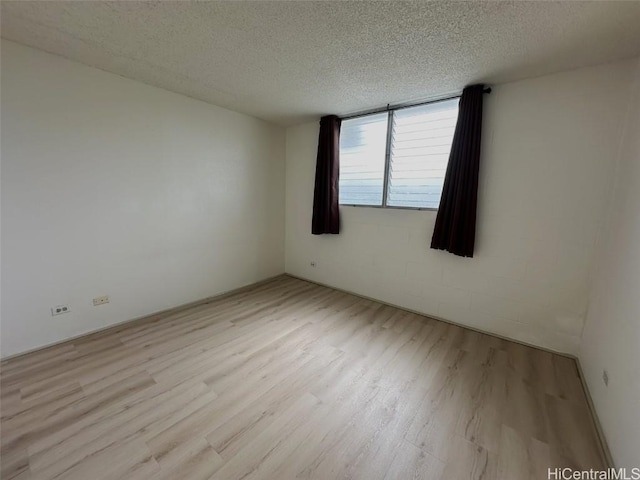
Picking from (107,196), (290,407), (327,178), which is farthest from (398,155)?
(107,196)

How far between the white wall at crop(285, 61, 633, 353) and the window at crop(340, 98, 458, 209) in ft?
0.88

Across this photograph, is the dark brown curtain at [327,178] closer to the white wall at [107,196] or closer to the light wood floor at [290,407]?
the white wall at [107,196]

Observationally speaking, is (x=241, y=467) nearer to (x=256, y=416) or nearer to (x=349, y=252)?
(x=256, y=416)

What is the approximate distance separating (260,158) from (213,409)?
10.3 ft

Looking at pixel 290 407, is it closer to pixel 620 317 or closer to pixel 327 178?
pixel 620 317

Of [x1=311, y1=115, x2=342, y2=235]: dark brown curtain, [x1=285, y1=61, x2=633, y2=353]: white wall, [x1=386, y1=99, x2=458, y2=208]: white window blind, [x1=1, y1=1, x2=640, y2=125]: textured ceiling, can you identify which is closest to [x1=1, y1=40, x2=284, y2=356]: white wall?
[x1=1, y1=1, x2=640, y2=125]: textured ceiling

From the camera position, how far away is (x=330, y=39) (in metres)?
1.73

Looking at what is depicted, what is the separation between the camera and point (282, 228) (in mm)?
4301

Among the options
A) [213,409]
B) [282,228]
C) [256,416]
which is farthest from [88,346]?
[282,228]

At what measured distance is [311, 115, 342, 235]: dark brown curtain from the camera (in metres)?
3.43

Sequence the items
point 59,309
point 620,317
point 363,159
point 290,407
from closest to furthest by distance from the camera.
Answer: point 620,317 < point 290,407 < point 59,309 < point 363,159

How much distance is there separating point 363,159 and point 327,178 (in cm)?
54

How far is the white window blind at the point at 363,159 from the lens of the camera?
318cm

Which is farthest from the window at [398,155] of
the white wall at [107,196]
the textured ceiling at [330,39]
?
the white wall at [107,196]
